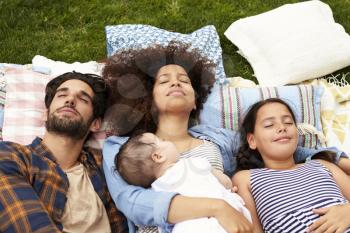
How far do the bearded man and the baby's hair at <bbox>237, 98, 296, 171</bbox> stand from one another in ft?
2.99

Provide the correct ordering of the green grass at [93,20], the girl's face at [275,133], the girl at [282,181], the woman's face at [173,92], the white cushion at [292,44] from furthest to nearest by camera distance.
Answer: the green grass at [93,20]
the white cushion at [292,44]
the woman's face at [173,92]
the girl's face at [275,133]
the girl at [282,181]

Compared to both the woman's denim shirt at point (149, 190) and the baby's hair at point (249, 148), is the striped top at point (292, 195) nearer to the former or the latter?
the baby's hair at point (249, 148)

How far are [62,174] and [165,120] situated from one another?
2.66 feet

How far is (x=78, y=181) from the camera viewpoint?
3.00 m

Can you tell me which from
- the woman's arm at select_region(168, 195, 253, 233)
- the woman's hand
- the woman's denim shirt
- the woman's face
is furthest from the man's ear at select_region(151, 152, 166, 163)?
the woman's hand

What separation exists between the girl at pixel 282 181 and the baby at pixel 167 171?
0.65 feet

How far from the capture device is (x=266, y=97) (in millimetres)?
3645

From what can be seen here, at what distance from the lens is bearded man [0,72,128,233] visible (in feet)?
8.41

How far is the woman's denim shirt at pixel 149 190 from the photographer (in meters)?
2.67

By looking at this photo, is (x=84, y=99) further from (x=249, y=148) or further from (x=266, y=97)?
(x=266, y=97)

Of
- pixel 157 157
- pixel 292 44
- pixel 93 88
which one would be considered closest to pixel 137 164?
pixel 157 157

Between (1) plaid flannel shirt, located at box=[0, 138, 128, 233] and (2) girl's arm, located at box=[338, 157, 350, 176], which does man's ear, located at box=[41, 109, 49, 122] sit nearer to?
(1) plaid flannel shirt, located at box=[0, 138, 128, 233]

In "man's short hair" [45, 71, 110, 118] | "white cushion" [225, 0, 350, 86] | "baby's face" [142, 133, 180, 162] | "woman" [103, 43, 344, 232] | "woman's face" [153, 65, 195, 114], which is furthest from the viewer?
"white cushion" [225, 0, 350, 86]

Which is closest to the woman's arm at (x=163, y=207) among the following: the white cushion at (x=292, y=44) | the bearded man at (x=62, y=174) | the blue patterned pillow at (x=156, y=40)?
the bearded man at (x=62, y=174)
